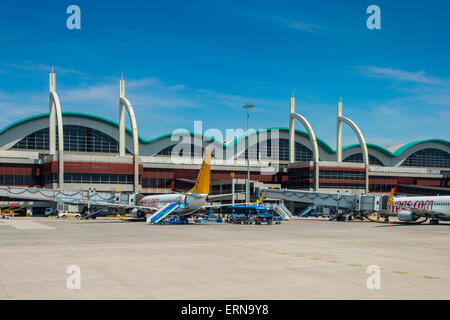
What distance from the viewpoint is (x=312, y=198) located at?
82.2 metres

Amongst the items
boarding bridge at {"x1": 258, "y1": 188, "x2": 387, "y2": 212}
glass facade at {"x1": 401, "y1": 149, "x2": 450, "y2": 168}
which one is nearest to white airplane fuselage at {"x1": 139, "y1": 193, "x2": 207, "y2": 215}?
boarding bridge at {"x1": 258, "y1": 188, "x2": 387, "y2": 212}

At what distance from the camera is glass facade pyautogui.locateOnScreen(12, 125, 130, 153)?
102 metres

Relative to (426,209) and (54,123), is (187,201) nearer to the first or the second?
(426,209)

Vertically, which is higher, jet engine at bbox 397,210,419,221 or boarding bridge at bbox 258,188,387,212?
boarding bridge at bbox 258,188,387,212

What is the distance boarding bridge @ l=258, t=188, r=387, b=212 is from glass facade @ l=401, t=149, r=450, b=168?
58.6m

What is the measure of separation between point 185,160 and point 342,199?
45.4 metres

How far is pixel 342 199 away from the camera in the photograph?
7512cm

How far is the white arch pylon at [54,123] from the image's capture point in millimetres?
91375

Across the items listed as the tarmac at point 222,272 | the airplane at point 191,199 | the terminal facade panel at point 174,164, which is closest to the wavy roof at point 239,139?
the terminal facade panel at point 174,164

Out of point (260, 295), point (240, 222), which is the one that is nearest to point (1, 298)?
point (260, 295)

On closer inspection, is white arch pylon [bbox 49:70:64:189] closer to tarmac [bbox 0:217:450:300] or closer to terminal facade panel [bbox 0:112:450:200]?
terminal facade panel [bbox 0:112:450:200]

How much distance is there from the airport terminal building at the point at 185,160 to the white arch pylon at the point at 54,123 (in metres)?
0.20

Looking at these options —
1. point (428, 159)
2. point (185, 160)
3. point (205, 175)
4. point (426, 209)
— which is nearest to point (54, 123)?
point (185, 160)
